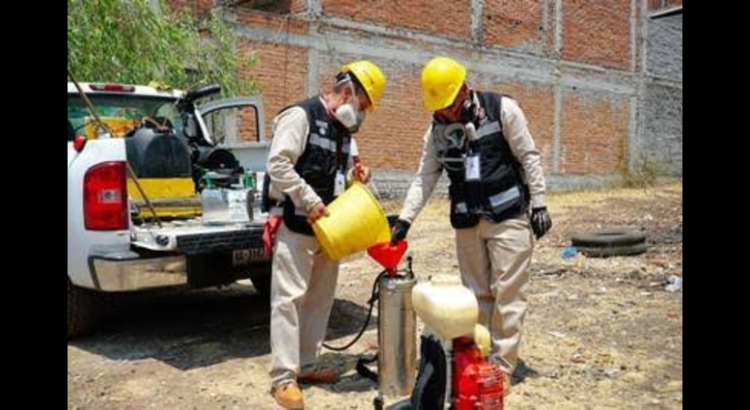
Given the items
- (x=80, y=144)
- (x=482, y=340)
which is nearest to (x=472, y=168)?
(x=482, y=340)

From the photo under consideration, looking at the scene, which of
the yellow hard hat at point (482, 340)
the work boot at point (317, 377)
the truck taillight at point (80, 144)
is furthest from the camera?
the truck taillight at point (80, 144)

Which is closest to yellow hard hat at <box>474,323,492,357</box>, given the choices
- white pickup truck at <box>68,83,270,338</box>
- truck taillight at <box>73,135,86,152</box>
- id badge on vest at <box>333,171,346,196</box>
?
id badge on vest at <box>333,171,346,196</box>

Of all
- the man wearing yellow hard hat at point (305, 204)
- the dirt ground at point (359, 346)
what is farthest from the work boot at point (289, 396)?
the dirt ground at point (359, 346)

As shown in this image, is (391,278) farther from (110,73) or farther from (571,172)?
(571,172)

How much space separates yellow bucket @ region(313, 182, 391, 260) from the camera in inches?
142

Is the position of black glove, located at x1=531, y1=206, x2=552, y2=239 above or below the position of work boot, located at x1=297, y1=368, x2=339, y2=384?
above

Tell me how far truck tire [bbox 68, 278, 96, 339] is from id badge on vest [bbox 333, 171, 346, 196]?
1918mm

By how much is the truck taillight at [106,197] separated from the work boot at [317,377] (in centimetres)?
140

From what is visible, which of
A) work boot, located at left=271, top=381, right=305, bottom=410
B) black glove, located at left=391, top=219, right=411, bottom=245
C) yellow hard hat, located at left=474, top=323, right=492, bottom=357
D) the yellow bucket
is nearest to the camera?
yellow hard hat, located at left=474, top=323, right=492, bottom=357

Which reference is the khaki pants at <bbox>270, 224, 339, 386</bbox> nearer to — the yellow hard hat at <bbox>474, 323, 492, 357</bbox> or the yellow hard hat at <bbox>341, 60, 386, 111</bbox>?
the yellow hard hat at <bbox>341, 60, 386, 111</bbox>

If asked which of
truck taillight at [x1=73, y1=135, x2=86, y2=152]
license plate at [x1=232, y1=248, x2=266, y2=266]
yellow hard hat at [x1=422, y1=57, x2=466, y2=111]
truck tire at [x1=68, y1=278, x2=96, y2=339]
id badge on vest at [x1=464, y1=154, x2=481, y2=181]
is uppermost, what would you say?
yellow hard hat at [x1=422, y1=57, x2=466, y2=111]

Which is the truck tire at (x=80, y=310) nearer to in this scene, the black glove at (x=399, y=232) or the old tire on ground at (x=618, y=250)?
the black glove at (x=399, y=232)

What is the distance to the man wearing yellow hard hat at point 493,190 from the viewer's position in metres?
3.82
